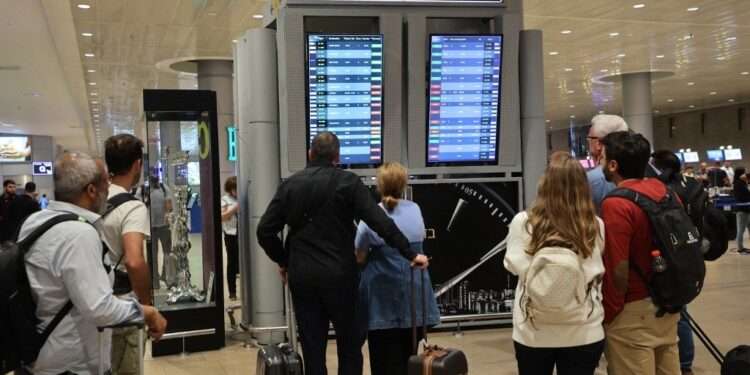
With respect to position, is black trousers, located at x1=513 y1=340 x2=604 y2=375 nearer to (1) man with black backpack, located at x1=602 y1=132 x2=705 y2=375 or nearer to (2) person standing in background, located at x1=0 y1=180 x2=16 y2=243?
(1) man with black backpack, located at x1=602 y1=132 x2=705 y2=375

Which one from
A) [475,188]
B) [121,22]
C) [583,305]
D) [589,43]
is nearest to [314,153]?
[583,305]

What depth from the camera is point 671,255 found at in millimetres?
3057

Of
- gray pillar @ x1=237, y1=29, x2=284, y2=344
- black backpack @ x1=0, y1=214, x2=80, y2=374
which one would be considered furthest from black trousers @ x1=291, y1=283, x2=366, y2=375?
gray pillar @ x1=237, y1=29, x2=284, y2=344

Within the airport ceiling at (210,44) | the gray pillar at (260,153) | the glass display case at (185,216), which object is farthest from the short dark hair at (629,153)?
the airport ceiling at (210,44)

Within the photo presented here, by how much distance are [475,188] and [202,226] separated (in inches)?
93.9

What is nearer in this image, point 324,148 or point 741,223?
point 324,148

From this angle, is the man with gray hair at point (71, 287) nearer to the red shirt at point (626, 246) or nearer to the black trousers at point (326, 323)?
the black trousers at point (326, 323)

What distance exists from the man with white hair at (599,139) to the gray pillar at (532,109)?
7.16ft

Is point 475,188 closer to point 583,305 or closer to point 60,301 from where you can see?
point 583,305

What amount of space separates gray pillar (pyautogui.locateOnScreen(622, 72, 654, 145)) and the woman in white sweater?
1869cm

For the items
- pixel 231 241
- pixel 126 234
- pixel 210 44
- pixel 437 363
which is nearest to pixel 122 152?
pixel 126 234

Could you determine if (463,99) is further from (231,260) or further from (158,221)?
(231,260)

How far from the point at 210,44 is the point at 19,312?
12.3m

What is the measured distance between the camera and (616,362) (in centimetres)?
320
